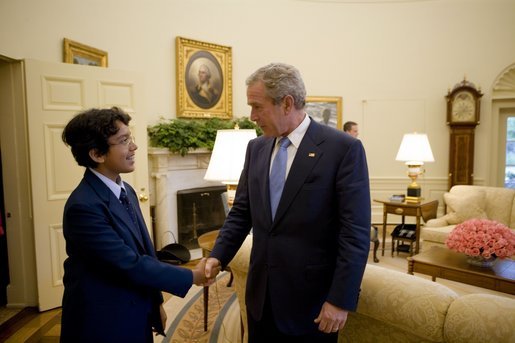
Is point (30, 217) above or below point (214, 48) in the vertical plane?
below

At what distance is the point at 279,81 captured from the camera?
142cm

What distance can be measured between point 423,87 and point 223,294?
5.30m

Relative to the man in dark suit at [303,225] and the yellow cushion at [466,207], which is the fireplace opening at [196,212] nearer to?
the yellow cushion at [466,207]

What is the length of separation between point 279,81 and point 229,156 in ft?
4.23

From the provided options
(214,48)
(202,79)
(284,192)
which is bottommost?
(284,192)

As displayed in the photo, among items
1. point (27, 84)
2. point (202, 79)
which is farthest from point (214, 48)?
point (27, 84)

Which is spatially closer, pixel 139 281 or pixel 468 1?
pixel 139 281

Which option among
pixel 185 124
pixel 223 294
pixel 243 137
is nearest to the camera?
pixel 243 137

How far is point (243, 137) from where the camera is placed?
8.77ft

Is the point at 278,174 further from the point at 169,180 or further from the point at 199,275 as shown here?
the point at 169,180

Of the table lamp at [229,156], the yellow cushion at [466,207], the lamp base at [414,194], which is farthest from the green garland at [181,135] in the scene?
the yellow cushion at [466,207]

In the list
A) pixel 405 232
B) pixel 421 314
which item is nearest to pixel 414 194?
pixel 405 232

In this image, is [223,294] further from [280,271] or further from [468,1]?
[468,1]

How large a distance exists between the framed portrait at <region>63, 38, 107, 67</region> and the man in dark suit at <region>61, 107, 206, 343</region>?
297 centimetres
